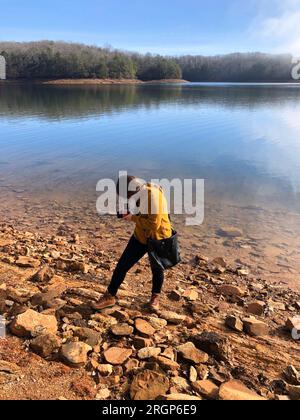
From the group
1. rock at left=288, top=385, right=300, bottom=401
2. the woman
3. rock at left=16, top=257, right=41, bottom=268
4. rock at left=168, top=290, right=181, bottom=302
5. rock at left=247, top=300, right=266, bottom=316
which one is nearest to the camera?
rock at left=288, top=385, right=300, bottom=401

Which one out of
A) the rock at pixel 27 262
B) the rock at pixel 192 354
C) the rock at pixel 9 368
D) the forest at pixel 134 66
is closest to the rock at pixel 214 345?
the rock at pixel 192 354

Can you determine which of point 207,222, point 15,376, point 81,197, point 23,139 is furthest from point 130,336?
point 23,139

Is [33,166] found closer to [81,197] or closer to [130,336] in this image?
[81,197]

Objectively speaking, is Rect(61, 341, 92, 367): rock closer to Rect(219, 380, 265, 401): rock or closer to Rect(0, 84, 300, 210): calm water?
Rect(219, 380, 265, 401): rock

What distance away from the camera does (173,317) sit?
4.93 m

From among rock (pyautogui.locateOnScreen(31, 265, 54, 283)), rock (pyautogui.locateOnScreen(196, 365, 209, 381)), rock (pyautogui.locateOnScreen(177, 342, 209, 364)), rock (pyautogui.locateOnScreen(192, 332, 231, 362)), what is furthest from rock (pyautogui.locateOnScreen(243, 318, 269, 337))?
rock (pyautogui.locateOnScreen(31, 265, 54, 283))

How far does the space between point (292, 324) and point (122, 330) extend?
2306 mm

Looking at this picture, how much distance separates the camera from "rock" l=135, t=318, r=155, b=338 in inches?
176

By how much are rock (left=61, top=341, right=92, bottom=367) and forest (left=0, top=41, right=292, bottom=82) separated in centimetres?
12351

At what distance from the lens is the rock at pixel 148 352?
4.03 metres

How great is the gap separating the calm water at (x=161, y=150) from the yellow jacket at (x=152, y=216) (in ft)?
26.8

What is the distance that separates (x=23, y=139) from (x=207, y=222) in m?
17.6

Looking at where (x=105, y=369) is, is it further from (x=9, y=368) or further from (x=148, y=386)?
(x=9, y=368)

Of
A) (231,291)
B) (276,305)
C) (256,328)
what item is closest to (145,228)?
(256,328)
